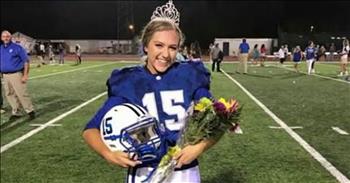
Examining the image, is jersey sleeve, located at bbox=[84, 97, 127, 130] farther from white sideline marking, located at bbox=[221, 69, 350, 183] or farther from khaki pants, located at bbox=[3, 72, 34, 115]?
khaki pants, located at bbox=[3, 72, 34, 115]

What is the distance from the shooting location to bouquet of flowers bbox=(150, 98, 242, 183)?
2.48 metres

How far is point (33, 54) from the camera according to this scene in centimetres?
5222

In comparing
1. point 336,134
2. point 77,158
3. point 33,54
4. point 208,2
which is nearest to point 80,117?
point 77,158

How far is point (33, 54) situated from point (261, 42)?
68.7ft

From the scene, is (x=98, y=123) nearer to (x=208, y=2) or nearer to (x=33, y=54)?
(x=33, y=54)

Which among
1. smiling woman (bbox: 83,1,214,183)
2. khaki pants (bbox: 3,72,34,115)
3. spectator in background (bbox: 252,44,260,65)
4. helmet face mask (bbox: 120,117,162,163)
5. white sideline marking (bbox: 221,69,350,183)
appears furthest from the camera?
spectator in background (bbox: 252,44,260,65)

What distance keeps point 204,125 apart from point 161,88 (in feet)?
1.27

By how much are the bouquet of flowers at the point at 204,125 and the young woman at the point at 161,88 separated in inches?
4.6

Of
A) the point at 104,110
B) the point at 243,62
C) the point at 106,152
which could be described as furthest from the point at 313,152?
the point at 243,62

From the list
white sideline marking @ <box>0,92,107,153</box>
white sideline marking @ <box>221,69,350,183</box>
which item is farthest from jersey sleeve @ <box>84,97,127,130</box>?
white sideline marking @ <box>0,92,107,153</box>

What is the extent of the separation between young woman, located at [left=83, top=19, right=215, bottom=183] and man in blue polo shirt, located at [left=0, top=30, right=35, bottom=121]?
364 inches

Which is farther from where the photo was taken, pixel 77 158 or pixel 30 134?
pixel 30 134

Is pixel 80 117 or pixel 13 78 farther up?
pixel 13 78

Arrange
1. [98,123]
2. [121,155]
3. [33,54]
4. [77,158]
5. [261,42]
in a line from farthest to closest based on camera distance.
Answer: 1. [33,54]
2. [261,42]
3. [77,158]
4. [98,123]
5. [121,155]
